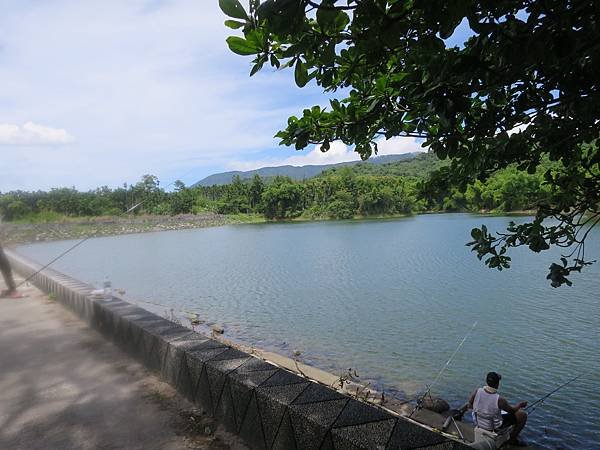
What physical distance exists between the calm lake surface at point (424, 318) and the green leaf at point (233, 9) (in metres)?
6.11

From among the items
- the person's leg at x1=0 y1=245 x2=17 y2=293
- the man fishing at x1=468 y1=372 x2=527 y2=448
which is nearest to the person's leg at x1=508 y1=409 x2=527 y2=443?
the man fishing at x1=468 y1=372 x2=527 y2=448

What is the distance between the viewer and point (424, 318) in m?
11.4

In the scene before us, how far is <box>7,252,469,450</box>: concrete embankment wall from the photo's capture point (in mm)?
2184

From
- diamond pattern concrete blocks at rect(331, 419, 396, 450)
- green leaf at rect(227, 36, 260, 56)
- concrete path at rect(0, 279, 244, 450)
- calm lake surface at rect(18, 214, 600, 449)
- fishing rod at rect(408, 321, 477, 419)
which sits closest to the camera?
green leaf at rect(227, 36, 260, 56)

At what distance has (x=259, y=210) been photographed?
3634 inches

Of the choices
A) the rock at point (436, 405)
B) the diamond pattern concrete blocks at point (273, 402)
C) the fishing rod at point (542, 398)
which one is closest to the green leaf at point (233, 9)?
the diamond pattern concrete blocks at point (273, 402)

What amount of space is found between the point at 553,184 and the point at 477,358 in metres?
6.10

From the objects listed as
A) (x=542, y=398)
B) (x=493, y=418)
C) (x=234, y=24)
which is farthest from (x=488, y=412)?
(x=234, y=24)

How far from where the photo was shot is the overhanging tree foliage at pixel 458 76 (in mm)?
1584

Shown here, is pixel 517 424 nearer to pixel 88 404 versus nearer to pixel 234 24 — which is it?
pixel 88 404

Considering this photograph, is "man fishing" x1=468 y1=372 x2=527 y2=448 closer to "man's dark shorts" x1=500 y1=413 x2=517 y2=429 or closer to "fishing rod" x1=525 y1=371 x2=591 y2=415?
"man's dark shorts" x1=500 y1=413 x2=517 y2=429

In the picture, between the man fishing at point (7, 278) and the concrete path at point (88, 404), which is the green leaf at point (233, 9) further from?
the man fishing at point (7, 278)

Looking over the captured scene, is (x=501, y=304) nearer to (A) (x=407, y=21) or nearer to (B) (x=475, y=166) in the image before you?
(B) (x=475, y=166)

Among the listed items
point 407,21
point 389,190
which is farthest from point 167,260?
point 389,190
